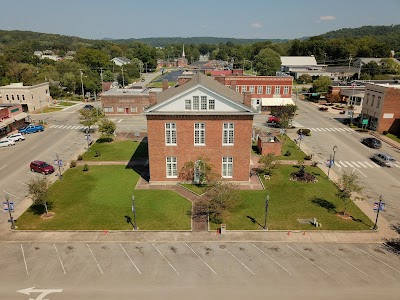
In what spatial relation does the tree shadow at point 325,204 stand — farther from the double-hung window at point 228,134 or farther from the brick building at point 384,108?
the brick building at point 384,108

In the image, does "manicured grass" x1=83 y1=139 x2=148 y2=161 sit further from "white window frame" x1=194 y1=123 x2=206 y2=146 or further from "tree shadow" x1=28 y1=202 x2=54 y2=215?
"tree shadow" x1=28 y1=202 x2=54 y2=215

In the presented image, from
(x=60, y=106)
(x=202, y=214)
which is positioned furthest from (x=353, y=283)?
(x=60, y=106)

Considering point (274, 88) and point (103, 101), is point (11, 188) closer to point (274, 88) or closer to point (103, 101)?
point (103, 101)

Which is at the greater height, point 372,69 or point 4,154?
point 372,69

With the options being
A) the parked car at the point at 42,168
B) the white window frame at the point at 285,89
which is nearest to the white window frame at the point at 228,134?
the parked car at the point at 42,168

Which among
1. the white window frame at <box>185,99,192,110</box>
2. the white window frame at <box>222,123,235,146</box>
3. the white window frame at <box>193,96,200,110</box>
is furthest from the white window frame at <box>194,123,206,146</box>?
the white window frame at <box>222,123,235,146</box>

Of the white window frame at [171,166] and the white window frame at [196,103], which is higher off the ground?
the white window frame at [196,103]

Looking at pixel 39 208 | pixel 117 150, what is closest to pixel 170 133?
pixel 39 208
